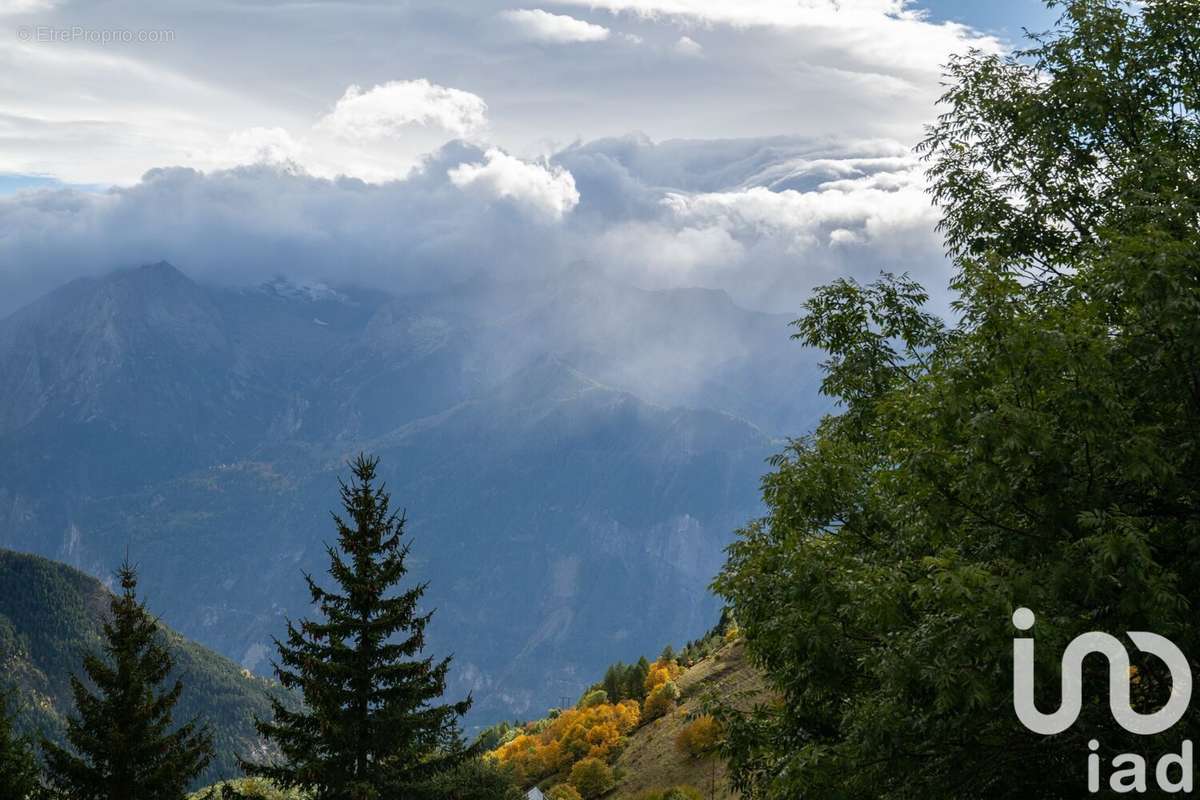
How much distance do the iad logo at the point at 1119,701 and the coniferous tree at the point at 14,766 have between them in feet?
110

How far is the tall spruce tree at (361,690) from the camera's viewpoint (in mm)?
25000

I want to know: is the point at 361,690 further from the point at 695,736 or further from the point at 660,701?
the point at 660,701

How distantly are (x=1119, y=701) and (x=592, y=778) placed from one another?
2112 inches

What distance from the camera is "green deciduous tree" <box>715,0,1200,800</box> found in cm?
959

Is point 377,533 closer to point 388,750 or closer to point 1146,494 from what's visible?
point 388,750

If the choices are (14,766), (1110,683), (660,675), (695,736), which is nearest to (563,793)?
(695,736)

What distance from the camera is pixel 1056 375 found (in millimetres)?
10211

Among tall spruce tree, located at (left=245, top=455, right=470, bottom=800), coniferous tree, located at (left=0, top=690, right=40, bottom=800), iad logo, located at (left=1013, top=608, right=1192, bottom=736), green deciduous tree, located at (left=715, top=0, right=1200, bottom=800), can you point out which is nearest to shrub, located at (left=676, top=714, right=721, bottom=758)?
tall spruce tree, located at (left=245, top=455, right=470, bottom=800)

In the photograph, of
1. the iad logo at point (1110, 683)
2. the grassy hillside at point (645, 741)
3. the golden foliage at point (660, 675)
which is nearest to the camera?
the iad logo at point (1110, 683)

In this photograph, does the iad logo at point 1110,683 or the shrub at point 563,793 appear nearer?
the iad logo at point 1110,683

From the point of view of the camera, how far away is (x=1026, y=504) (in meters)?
10.3

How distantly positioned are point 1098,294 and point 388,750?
21.6 metres

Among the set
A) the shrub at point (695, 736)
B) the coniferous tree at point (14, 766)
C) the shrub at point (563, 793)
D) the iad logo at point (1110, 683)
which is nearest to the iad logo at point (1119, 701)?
the iad logo at point (1110, 683)

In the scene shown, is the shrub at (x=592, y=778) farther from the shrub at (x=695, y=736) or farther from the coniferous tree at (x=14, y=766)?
the coniferous tree at (x=14, y=766)
